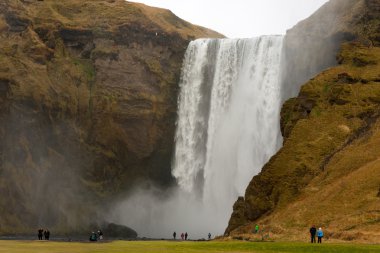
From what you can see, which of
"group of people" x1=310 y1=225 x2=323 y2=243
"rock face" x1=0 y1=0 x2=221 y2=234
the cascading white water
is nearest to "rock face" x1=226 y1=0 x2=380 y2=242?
"group of people" x1=310 y1=225 x2=323 y2=243

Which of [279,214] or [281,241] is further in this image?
[279,214]

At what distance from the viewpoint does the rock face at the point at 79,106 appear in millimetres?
85438

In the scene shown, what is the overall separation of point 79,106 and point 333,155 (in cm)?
4827

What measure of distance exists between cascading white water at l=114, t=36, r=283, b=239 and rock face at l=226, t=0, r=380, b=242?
13.9 meters

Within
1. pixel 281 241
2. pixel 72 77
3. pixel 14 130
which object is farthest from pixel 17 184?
pixel 281 241

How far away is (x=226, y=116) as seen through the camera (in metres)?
90.4

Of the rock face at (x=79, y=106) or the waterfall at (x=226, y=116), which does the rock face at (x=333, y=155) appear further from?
the rock face at (x=79, y=106)

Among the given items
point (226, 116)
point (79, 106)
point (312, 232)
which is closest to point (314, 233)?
point (312, 232)

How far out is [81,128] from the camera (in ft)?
302

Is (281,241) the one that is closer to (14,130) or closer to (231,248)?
(231,248)

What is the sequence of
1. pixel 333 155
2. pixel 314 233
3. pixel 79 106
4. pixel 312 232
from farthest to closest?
pixel 79 106
pixel 333 155
pixel 314 233
pixel 312 232

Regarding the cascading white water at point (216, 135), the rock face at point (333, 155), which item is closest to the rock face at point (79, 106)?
the cascading white water at point (216, 135)

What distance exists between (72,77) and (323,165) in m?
50.5

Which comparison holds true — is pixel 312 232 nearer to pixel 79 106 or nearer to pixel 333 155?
pixel 333 155
